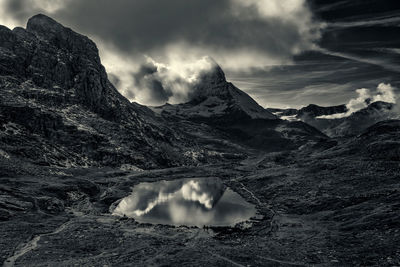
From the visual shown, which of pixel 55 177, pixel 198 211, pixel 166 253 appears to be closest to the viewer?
pixel 166 253

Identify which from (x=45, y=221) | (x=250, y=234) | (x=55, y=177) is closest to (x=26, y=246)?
(x=45, y=221)

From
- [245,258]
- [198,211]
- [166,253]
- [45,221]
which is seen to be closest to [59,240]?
[45,221]

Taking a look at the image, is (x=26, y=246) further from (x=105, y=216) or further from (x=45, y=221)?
(x=105, y=216)

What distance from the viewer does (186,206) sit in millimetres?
90688

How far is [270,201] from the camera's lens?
9156cm

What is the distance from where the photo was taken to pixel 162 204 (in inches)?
3696

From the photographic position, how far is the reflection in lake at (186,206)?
241ft

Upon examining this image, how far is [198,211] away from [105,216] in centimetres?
2289

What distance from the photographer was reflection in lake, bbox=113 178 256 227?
73.4 meters

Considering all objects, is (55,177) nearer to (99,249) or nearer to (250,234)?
(99,249)

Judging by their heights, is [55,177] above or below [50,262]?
above

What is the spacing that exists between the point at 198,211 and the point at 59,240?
37.6 meters

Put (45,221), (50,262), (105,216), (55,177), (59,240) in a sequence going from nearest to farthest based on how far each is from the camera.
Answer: (50,262), (59,240), (45,221), (105,216), (55,177)

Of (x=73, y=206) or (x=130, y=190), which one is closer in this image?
(x=73, y=206)
